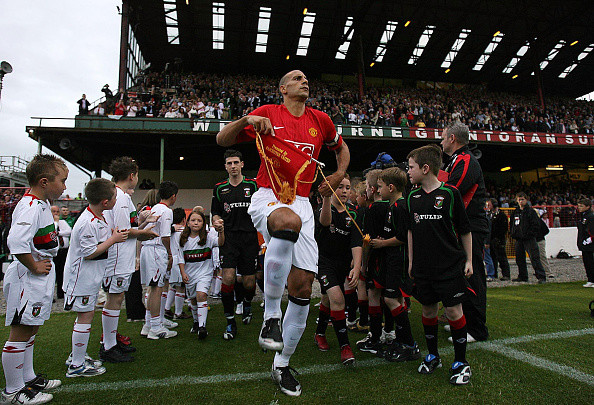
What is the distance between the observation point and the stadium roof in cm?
2434

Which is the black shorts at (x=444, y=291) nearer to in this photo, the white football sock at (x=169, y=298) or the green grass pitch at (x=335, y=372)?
the green grass pitch at (x=335, y=372)

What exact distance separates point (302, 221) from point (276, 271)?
18.2 inches

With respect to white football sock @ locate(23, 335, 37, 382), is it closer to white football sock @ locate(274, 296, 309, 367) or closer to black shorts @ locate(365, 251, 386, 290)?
white football sock @ locate(274, 296, 309, 367)

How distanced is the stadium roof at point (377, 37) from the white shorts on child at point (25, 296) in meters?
24.3

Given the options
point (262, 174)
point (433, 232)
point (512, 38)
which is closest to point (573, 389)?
point (433, 232)

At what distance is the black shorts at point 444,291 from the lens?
279 centimetres

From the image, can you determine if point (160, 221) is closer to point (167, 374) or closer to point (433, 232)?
point (167, 374)

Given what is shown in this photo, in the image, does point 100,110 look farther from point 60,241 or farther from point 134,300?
point 134,300

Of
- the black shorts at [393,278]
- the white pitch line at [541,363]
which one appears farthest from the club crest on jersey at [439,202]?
the white pitch line at [541,363]

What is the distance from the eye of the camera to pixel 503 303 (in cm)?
580

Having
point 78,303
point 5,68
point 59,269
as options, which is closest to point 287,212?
point 78,303

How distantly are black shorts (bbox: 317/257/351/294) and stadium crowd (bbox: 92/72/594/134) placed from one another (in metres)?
15.7

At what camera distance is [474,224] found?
3926mm

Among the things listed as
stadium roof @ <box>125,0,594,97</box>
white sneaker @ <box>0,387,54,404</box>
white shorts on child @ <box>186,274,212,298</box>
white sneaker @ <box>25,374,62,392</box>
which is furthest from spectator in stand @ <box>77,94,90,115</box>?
white sneaker @ <box>0,387,54,404</box>
